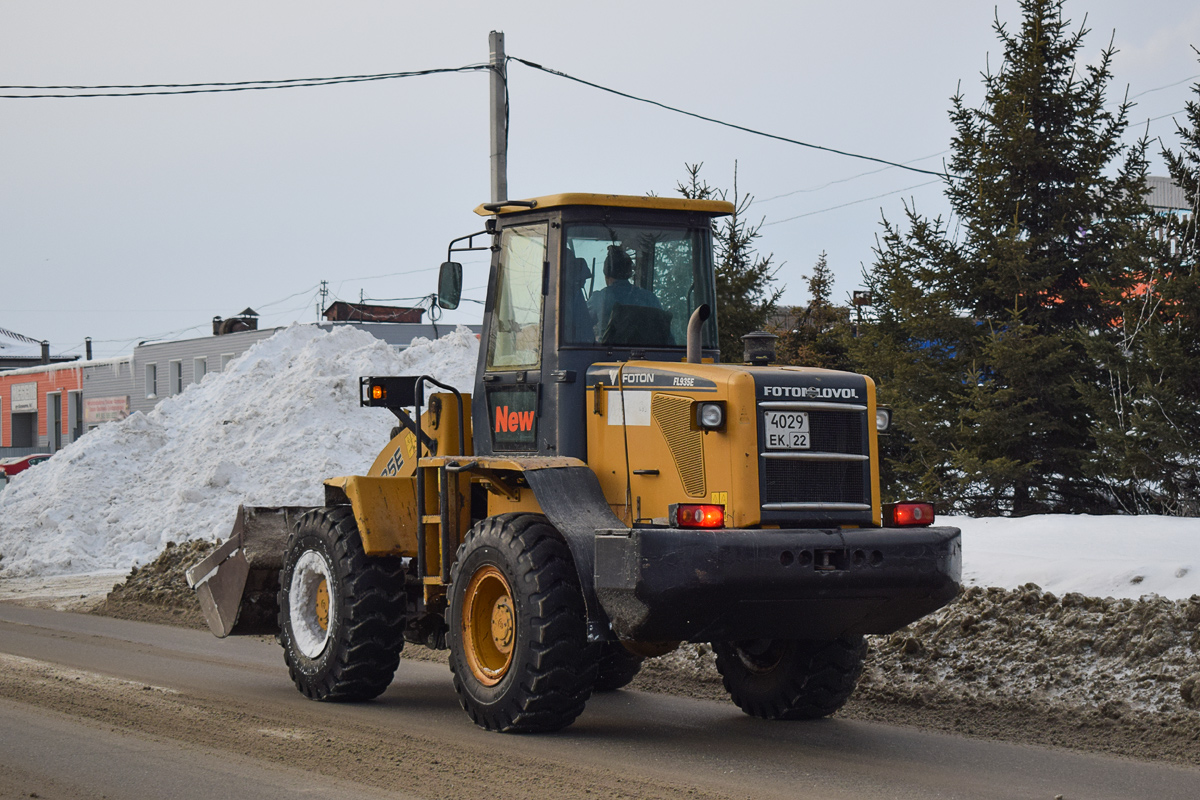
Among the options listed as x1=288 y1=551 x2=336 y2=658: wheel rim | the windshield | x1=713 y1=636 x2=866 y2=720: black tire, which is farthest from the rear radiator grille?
x1=288 y1=551 x2=336 y2=658: wheel rim

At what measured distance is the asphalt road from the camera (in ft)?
20.7

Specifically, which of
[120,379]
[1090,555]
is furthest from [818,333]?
[120,379]

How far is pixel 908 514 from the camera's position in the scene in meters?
7.72

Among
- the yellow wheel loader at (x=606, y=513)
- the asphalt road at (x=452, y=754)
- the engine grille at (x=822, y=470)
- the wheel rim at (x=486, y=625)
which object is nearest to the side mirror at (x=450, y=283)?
the yellow wheel loader at (x=606, y=513)

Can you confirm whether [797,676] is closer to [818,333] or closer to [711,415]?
[711,415]

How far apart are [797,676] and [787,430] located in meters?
1.72

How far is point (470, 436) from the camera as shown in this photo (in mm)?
9078

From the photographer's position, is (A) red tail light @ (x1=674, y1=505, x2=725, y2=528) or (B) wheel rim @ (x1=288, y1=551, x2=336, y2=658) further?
(B) wheel rim @ (x1=288, y1=551, x2=336, y2=658)

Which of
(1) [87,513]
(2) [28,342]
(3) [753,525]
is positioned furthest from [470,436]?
(2) [28,342]

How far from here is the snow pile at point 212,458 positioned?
67.1ft

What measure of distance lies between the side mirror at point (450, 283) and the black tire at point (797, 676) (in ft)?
8.91

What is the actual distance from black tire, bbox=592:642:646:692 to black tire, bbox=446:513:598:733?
5.26 ft

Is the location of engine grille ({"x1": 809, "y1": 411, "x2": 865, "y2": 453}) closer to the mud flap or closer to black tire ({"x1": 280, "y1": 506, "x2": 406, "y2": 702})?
the mud flap

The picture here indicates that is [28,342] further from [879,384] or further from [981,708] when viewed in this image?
[981,708]
